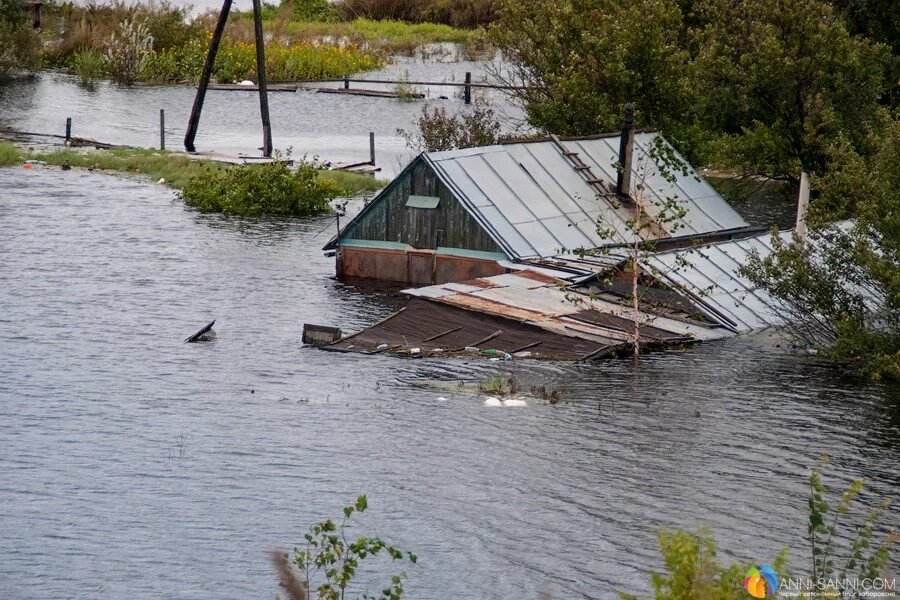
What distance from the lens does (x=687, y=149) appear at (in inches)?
2053

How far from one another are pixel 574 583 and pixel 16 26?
3293 inches

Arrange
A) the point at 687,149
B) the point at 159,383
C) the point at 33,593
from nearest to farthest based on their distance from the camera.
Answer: the point at 33,593 → the point at 159,383 → the point at 687,149

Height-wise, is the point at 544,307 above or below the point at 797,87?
below

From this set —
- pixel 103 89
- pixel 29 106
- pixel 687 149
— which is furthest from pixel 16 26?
pixel 687 149

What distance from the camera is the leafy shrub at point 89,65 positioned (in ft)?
295

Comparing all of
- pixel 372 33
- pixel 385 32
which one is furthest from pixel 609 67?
pixel 385 32

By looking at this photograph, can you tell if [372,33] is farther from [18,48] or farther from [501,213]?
[501,213]

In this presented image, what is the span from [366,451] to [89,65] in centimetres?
7108

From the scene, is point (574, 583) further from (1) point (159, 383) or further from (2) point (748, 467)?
(1) point (159, 383)

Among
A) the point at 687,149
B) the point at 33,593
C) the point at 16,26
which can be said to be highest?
the point at 16,26

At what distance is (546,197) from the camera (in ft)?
129

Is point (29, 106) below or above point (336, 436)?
above

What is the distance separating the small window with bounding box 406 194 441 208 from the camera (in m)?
38.4

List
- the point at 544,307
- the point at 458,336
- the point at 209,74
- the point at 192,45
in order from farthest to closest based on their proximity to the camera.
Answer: the point at 192,45, the point at 209,74, the point at 544,307, the point at 458,336
